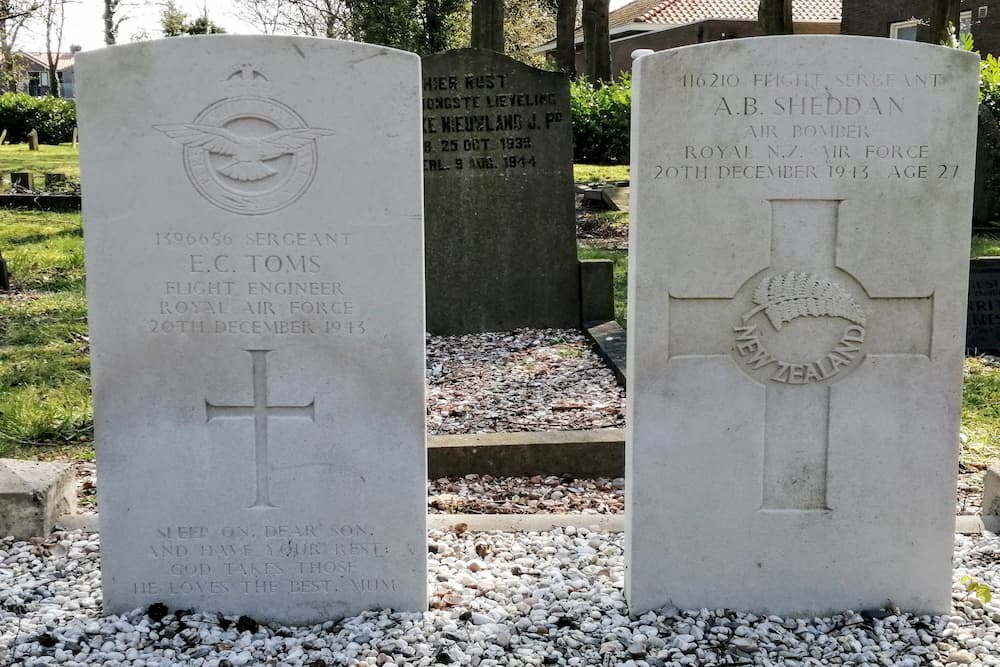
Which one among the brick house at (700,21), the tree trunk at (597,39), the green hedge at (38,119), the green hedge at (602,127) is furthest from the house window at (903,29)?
the green hedge at (38,119)

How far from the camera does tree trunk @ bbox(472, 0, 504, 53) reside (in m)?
23.0

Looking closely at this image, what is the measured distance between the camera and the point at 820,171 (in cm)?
312

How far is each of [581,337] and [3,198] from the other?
1058 cm

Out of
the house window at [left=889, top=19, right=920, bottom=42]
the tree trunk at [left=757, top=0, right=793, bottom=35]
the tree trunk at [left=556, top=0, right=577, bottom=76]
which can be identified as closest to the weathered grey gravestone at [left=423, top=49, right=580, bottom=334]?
the tree trunk at [left=757, top=0, right=793, bottom=35]

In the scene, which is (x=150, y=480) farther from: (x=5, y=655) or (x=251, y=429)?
(x=5, y=655)

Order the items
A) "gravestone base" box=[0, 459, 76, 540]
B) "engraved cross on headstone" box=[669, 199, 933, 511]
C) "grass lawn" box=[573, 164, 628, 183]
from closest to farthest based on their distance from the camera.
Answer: "engraved cross on headstone" box=[669, 199, 933, 511] < "gravestone base" box=[0, 459, 76, 540] < "grass lawn" box=[573, 164, 628, 183]

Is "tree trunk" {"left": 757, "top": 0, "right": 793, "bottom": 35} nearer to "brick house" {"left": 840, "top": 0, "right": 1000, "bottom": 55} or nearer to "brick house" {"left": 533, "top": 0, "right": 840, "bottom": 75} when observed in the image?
"brick house" {"left": 840, "top": 0, "right": 1000, "bottom": 55}

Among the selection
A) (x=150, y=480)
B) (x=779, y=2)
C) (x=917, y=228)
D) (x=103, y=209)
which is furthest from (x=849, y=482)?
(x=779, y=2)

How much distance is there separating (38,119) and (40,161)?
10759 millimetres

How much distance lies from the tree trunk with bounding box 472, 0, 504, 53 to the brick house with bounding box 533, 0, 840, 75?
608 inches

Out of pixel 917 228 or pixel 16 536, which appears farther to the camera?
pixel 16 536

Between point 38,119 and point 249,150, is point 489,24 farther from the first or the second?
point 249,150

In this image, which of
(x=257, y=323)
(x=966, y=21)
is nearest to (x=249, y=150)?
(x=257, y=323)

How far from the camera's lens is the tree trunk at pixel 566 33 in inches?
983
